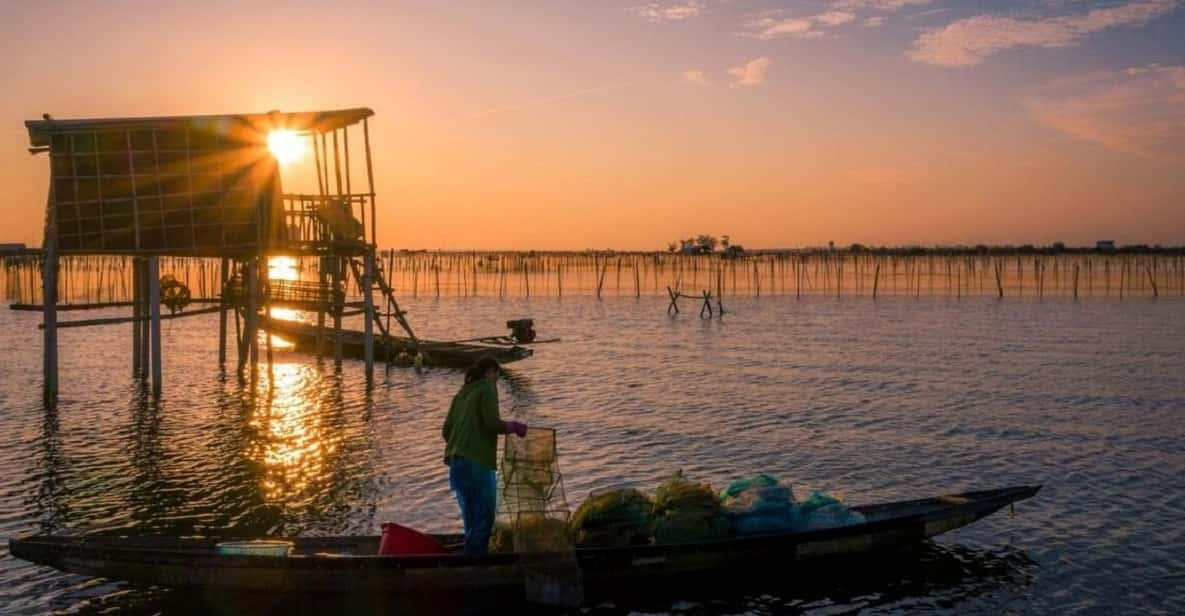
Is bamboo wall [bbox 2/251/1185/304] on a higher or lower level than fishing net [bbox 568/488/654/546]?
higher

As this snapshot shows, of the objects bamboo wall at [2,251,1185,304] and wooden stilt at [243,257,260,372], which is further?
bamboo wall at [2,251,1185,304]

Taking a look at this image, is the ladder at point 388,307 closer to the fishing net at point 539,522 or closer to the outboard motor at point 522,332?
the outboard motor at point 522,332

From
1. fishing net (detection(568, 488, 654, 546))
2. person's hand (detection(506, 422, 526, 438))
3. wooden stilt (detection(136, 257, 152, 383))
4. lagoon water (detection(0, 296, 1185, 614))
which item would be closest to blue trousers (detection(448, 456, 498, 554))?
person's hand (detection(506, 422, 526, 438))

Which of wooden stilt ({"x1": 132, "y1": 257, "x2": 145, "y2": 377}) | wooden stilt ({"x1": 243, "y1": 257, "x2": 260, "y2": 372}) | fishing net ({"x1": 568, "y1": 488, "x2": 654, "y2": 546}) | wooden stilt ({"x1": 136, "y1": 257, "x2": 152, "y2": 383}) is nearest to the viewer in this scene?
fishing net ({"x1": 568, "y1": 488, "x2": 654, "y2": 546})

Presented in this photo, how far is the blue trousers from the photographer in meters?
9.45

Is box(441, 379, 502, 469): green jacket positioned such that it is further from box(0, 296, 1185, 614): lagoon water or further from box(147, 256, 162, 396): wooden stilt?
box(147, 256, 162, 396): wooden stilt

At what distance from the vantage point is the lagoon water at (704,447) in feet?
35.4

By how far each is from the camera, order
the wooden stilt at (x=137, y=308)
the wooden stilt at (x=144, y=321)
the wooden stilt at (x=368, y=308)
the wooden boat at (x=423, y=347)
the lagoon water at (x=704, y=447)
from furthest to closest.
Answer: the wooden boat at (x=423, y=347)
the wooden stilt at (x=368, y=308)
the wooden stilt at (x=137, y=308)
the wooden stilt at (x=144, y=321)
the lagoon water at (x=704, y=447)

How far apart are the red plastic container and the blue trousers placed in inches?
19.4

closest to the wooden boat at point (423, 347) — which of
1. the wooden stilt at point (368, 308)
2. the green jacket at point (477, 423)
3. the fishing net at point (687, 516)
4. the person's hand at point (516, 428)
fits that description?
the wooden stilt at point (368, 308)

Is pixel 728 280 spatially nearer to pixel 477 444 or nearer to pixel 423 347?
pixel 423 347

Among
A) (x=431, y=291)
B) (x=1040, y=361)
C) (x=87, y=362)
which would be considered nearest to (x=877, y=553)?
(x=1040, y=361)

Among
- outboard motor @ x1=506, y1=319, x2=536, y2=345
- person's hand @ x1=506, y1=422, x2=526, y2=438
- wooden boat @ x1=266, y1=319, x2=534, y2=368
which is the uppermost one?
person's hand @ x1=506, y1=422, x2=526, y2=438

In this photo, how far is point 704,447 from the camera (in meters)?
18.1
